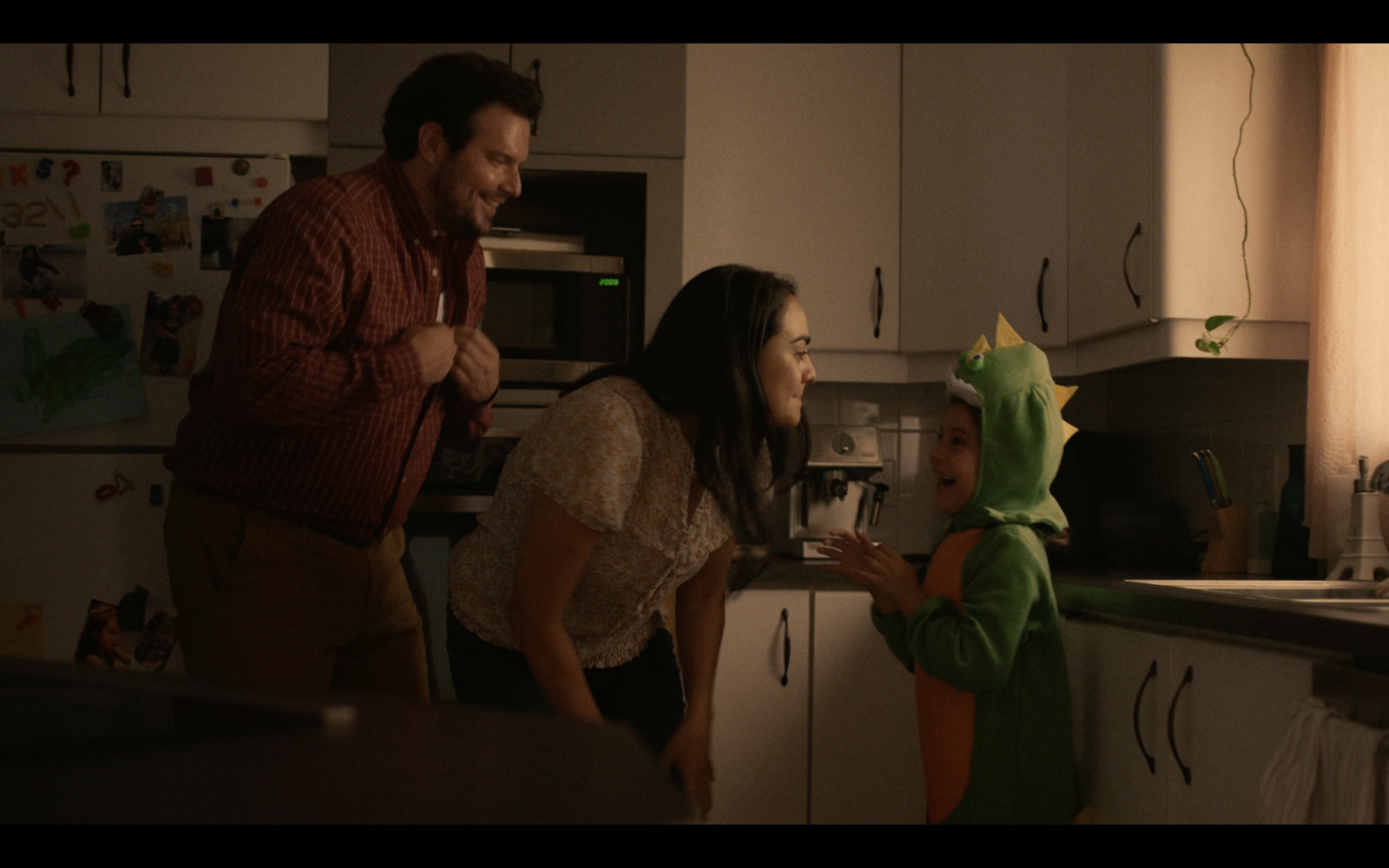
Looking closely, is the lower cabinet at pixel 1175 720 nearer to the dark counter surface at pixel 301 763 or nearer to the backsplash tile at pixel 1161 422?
the backsplash tile at pixel 1161 422

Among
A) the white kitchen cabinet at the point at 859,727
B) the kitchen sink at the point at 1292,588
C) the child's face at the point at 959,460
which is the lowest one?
the white kitchen cabinet at the point at 859,727

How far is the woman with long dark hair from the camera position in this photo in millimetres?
1487

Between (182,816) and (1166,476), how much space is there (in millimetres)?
2718

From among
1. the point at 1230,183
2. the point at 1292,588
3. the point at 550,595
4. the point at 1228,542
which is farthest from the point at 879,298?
the point at 550,595

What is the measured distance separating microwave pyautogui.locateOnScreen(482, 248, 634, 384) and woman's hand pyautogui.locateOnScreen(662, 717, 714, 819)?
46.7 inches

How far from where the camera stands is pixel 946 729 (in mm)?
1682

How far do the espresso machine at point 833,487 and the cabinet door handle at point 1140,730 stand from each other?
101 cm

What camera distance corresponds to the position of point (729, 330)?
150 centimetres

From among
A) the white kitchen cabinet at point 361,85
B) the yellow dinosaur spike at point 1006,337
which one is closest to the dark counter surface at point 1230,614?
the yellow dinosaur spike at point 1006,337

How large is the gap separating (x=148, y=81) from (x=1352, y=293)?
2.23 m

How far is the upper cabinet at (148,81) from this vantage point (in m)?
2.30

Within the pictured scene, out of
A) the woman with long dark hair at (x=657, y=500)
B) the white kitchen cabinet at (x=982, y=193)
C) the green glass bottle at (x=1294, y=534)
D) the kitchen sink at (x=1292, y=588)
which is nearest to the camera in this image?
the woman with long dark hair at (x=657, y=500)

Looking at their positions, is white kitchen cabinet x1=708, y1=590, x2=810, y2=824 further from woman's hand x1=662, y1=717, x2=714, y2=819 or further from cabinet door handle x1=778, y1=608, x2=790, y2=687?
woman's hand x1=662, y1=717, x2=714, y2=819

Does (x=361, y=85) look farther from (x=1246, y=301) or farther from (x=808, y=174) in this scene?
(x=1246, y=301)
